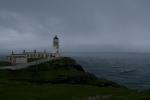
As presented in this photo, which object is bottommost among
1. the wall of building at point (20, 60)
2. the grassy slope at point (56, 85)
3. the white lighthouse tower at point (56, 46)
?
the grassy slope at point (56, 85)

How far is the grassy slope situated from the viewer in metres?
44.3

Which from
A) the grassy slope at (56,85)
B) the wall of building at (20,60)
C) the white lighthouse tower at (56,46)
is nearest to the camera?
the grassy slope at (56,85)

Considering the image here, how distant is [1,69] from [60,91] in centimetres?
2842

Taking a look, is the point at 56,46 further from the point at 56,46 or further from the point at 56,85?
the point at 56,85

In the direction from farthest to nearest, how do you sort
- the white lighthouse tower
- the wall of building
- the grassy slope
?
1. the white lighthouse tower
2. the wall of building
3. the grassy slope

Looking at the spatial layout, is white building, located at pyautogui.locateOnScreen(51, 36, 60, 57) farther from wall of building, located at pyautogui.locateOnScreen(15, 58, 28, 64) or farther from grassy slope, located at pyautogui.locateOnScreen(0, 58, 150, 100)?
grassy slope, located at pyautogui.locateOnScreen(0, 58, 150, 100)

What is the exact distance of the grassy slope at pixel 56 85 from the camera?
44312 millimetres

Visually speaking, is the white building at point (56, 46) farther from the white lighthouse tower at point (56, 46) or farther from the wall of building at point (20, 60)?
the wall of building at point (20, 60)

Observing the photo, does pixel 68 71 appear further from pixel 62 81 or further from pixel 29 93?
pixel 29 93

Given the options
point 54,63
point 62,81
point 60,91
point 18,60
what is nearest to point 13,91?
point 60,91

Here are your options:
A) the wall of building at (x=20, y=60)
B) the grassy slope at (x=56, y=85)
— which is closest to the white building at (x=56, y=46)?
the wall of building at (x=20, y=60)

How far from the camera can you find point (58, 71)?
78.3 m

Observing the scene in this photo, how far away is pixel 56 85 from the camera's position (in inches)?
2261

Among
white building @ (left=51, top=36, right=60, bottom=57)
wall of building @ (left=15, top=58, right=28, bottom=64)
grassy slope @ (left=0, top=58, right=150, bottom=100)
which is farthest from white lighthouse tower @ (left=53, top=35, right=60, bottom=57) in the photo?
grassy slope @ (left=0, top=58, right=150, bottom=100)
